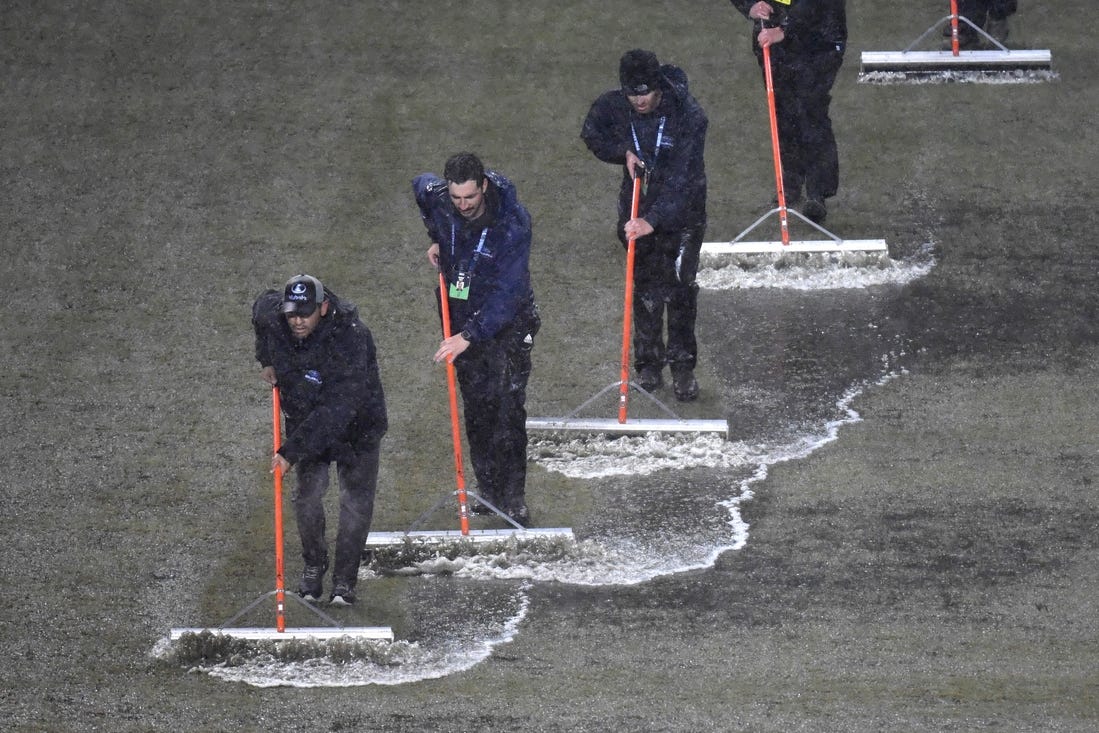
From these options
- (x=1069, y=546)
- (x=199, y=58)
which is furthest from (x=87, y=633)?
(x=199, y=58)

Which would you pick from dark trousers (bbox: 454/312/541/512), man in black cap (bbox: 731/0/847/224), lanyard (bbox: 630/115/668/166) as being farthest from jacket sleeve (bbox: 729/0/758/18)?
dark trousers (bbox: 454/312/541/512)

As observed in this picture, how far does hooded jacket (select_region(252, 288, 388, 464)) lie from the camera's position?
7238 millimetres

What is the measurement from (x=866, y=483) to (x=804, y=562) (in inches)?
32.3

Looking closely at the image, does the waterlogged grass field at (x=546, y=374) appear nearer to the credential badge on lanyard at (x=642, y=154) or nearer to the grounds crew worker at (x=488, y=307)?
the grounds crew worker at (x=488, y=307)

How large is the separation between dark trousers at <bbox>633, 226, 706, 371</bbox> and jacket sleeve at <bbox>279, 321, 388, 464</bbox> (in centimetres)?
234

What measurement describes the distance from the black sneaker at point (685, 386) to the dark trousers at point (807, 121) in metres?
2.17

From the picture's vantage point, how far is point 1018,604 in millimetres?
7465

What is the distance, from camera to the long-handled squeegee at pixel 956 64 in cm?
1291

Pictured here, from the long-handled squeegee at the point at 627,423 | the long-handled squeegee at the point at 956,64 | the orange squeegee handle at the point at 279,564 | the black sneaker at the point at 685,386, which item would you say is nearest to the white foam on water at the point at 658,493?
the long-handled squeegee at the point at 627,423

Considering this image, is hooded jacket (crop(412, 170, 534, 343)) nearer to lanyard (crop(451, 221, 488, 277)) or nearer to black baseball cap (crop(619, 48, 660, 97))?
lanyard (crop(451, 221, 488, 277))

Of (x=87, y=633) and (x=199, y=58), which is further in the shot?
(x=199, y=58)

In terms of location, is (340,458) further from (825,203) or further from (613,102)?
(825,203)

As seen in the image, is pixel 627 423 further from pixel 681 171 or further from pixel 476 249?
pixel 476 249

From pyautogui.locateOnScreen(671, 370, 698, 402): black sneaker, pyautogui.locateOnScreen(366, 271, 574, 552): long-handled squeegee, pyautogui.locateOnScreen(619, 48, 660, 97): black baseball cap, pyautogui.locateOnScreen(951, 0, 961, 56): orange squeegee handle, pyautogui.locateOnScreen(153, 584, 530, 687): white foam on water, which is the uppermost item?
pyautogui.locateOnScreen(951, 0, 961, 56): orange squeegee handle
